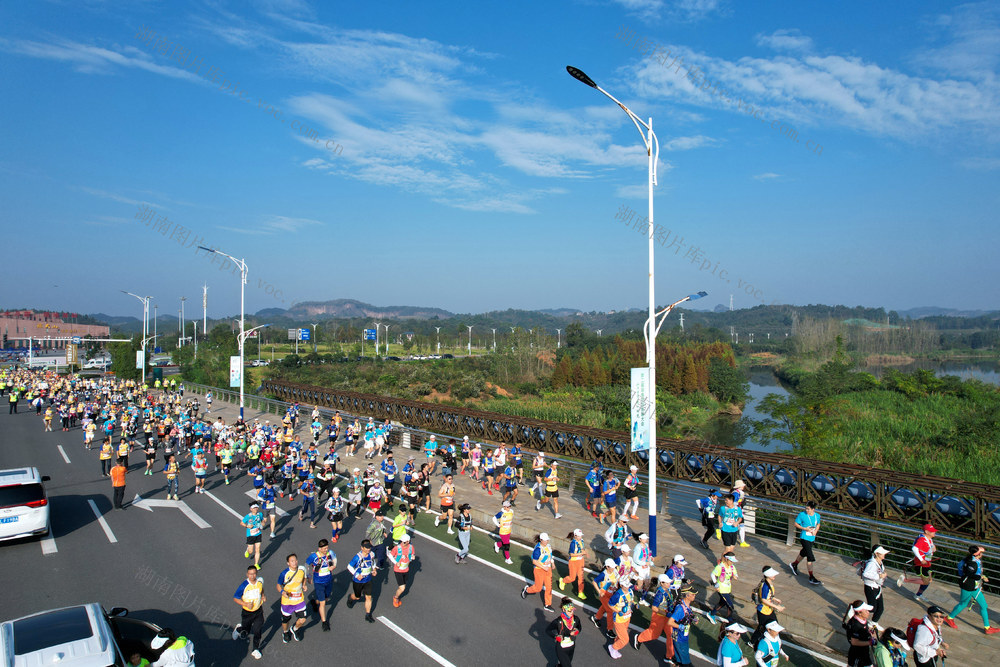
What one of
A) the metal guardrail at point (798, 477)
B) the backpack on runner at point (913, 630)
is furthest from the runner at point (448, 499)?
the backpack on runner at point (913, 630)

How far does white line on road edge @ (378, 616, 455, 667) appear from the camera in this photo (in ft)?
25.8

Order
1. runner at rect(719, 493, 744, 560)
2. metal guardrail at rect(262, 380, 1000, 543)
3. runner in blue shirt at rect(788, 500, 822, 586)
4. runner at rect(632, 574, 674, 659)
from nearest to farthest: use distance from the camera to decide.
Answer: runner at rect(632, 574, 674, 659), runner in blue shirt at rect(788, 500, 822, 586), runner at rect(719, 493, 744, 560), metal guardrail at rect(262, 380, 1000, 543)

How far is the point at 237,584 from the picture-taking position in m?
10.5

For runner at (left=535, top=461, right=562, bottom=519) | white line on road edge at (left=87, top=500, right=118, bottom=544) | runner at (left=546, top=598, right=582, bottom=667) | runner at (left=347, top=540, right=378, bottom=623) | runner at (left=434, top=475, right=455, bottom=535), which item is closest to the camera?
runner at (left=546, top=598, right=582, bottom=667)

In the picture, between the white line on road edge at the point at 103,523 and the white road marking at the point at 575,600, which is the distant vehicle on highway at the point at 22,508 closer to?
the white line on road edge at the point at 103,523

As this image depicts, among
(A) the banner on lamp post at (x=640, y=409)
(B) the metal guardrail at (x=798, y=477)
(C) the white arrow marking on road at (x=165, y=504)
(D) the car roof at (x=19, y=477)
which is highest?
(A) the banner on lamp post at (x=640, y=409)

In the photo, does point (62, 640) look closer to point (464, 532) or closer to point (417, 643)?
point (417, 643)

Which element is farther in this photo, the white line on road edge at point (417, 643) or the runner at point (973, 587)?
the runner at point (973, 587)

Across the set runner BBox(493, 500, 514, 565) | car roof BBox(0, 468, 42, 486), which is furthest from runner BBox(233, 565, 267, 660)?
car roof BBox(0, 468, 42, 486)

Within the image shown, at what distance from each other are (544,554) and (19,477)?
12143 mm

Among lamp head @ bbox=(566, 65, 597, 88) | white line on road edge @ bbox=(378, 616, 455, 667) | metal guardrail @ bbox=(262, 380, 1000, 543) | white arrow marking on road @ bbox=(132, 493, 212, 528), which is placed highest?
lamp head @ bbox=(566, 65, 597, 88)

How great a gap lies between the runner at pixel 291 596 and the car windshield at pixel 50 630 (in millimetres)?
2677

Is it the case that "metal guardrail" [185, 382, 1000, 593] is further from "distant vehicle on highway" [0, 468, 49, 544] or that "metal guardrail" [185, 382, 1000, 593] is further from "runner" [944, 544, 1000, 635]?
"distant vehicle on highway" [0, 468, 49, 544]

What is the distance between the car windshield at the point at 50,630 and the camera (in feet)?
18.4
